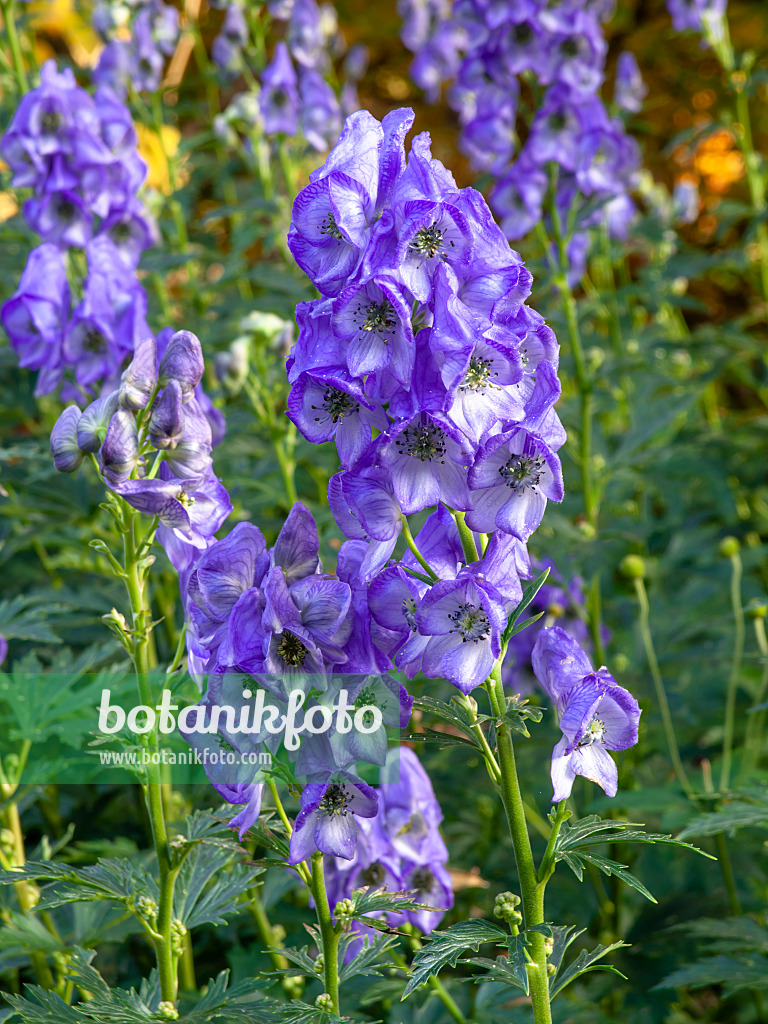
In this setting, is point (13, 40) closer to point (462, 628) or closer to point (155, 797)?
point (155, 797)

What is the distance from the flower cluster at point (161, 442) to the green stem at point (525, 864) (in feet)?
1.54

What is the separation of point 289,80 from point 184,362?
9.26 feet

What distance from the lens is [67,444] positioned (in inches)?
54.4

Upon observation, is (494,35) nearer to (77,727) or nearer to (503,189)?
(503,189)

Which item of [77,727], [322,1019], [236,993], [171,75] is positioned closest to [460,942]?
[322,1019]

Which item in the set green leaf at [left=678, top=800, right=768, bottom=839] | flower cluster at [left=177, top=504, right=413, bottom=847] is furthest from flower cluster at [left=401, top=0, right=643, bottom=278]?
flower cluster at [left=177, top=504, right=413, bottom=847]

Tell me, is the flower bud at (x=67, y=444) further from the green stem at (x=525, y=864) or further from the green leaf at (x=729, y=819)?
the green leaf at (x=729, y=819)

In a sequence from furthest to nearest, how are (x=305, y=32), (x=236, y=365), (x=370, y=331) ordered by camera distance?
(x=305, y=32)
(x=236, y=365)
(x=370, y=331)

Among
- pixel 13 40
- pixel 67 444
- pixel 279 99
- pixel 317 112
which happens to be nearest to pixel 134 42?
pixel 279 99

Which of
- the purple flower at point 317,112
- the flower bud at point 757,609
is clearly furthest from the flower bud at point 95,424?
the purple flower at point 317,112

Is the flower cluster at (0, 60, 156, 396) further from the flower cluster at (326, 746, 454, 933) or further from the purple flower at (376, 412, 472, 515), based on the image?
the purple flower at (376, 412, 472, 515)

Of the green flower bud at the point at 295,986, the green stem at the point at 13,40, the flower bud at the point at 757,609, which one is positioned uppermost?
the green stem at the point at 13,40

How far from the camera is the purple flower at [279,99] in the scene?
12.1 feet

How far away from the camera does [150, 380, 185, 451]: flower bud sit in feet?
4.30
